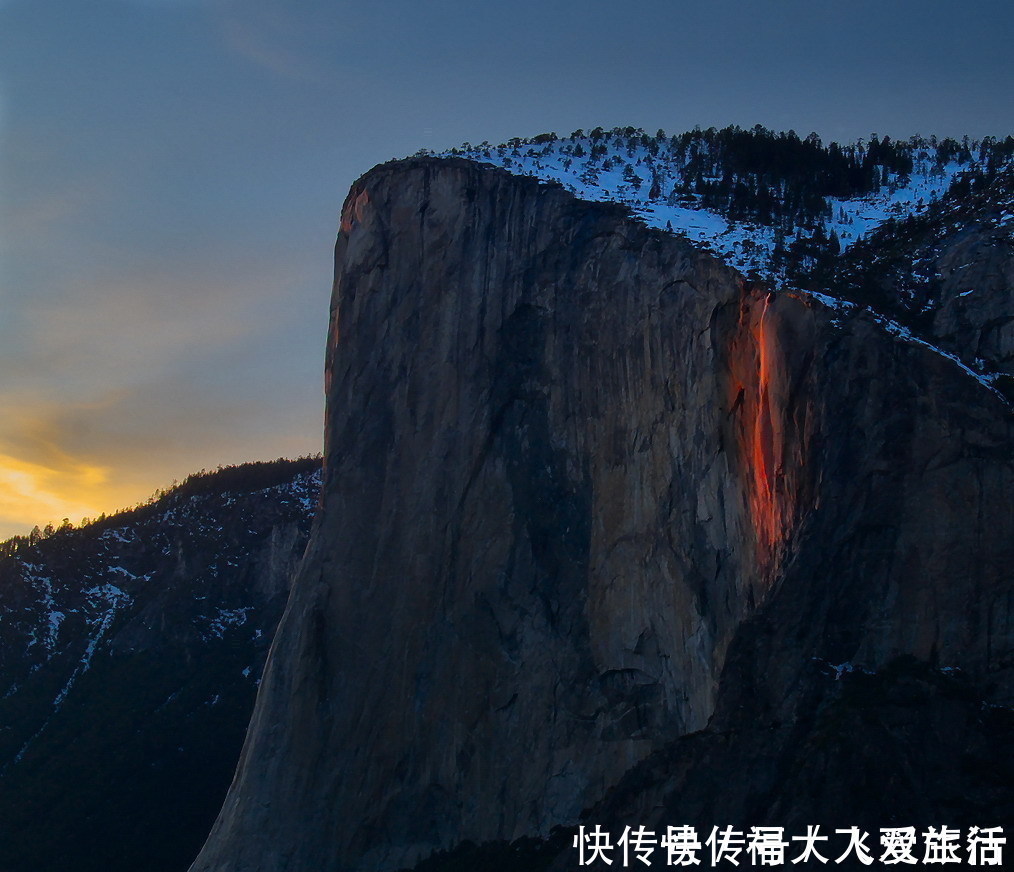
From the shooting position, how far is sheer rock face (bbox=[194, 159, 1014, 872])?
1427 inches

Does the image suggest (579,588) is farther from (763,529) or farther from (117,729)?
(117,729)

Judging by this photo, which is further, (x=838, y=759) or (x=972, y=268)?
(x=972, y=268)

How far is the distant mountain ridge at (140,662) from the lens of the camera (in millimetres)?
72875

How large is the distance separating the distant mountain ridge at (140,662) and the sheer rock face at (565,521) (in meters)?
21.2

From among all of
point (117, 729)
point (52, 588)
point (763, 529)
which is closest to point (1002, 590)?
point (763, 529)

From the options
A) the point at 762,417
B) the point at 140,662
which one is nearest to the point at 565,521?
the point at 762,417

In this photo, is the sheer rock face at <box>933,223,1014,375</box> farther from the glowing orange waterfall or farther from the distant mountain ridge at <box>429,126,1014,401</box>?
the glowing orange waterfall

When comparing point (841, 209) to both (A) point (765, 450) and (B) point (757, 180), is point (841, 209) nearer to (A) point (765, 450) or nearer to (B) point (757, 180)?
(B) point (757, 180)

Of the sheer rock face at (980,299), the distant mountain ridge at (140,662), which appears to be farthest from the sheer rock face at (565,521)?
the distant mountain ridge at (140,662)

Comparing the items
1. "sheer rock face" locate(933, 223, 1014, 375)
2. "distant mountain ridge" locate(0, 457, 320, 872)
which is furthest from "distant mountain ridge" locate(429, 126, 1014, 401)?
"distant mountain ridge" locate(0, 457, 320, 872)

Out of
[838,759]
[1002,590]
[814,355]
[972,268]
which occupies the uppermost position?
[972,268]

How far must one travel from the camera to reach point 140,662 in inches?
3396

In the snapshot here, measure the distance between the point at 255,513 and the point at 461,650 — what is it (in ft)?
155

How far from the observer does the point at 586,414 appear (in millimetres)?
51094
